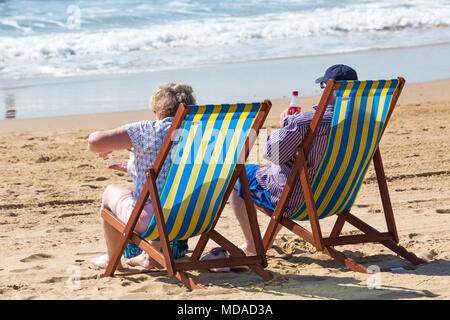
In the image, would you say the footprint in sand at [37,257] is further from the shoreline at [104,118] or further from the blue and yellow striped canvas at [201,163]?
the shoreline at [104,118]

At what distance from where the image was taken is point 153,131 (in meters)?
3.74

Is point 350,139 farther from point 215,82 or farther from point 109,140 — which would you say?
point 215,82

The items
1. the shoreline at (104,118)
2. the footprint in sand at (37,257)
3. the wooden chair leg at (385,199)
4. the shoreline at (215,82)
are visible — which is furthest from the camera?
the shoreline at (215,82)

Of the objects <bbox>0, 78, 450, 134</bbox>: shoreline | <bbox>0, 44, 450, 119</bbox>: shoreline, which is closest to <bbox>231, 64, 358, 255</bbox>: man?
<bbox>0, 78, 450, 134</bbox>: shoreline

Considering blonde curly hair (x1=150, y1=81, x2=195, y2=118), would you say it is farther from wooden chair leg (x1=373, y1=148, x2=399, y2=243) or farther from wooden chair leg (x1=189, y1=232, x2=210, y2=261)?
wooden chair leg (x1=373, y1=148, x2=399, y2=243)

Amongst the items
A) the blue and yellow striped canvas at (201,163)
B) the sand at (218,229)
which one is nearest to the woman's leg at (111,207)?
the sand at (218,229)

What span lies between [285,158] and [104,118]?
18.8ft

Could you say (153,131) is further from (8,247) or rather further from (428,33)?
(428,33)

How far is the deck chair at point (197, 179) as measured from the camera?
3.52m

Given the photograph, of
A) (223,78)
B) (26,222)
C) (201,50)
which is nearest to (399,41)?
(201,50)

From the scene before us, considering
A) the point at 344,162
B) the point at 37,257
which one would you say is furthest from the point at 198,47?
the point at 344,162

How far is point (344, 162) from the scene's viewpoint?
3992 mm

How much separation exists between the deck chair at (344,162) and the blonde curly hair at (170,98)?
66 cm
